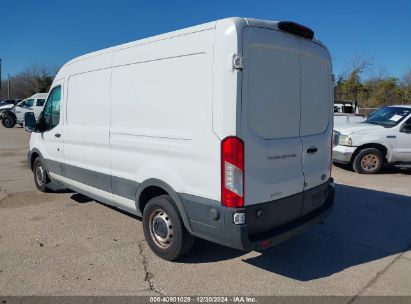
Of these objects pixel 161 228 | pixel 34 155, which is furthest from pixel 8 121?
pixel 161 228

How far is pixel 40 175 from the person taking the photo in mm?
7172

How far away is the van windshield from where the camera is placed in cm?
966

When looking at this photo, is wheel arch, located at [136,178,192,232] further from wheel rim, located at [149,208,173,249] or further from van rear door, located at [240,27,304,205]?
van rear door, located at [240,27,304,205]

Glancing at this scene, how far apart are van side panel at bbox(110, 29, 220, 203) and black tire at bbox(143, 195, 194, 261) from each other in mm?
286

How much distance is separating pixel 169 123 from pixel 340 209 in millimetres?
3779

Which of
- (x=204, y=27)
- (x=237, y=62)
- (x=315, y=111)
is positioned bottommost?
(x=315, y=111)

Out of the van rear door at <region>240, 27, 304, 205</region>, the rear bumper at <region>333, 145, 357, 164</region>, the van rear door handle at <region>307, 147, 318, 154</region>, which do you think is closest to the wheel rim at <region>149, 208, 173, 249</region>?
the van rear door at <region>240, 27, 304, 205</region>

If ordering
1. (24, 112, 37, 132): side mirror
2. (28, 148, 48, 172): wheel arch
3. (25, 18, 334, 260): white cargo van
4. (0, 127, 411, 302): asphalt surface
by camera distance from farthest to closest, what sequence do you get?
(28, 148, 48, 172): wheel arch, (24, 112, 37, 132): side mirror, (0, 127, 411, 302): asphalt surface, (25, 18, 334, 260): white cargo van

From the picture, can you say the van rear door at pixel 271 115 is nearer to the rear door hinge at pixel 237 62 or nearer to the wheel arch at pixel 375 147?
the rear door hinge at pixel 237 62

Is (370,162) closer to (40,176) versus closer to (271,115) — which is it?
(271,115)

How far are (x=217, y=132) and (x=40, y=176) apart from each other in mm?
4989

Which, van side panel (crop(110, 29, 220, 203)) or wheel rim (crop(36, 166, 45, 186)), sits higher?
van side panel (crop(110, 29, 220, 203))

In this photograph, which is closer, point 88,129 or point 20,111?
point 88,129

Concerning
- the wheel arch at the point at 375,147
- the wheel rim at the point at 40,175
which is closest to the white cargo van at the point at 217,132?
the wheel rim at the point at 40,175
